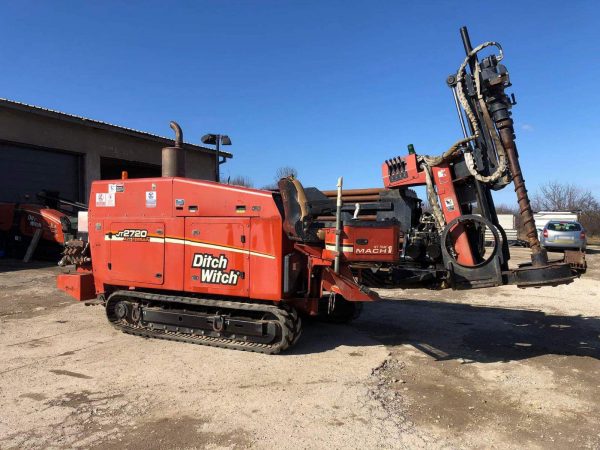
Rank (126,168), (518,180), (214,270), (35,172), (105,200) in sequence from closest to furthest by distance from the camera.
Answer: (518,180), (214,270), (105,200), (35,172), (126,168)

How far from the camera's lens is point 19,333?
6645 millimetres

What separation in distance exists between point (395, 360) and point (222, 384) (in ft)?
7.11

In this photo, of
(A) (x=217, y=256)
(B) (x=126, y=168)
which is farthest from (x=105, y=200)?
(B) (x=126, y=168)

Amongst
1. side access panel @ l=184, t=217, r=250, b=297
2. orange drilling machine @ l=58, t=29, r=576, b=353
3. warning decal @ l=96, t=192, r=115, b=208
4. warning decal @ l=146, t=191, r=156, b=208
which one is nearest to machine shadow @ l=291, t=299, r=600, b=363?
orange drilling machine @ l=58, t=29, r=576, b=353

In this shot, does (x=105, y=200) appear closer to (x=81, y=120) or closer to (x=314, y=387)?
(x=314, y=387)

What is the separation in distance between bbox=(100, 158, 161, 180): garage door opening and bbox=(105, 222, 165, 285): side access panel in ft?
38.8

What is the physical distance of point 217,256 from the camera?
234 inches

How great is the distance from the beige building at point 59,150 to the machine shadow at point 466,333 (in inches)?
464

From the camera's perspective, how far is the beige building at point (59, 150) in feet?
46.6

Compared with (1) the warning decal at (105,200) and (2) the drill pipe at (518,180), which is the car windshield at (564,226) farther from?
(1) the warning decal at (105,200)

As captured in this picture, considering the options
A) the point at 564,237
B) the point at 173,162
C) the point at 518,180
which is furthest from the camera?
the point at 564,237

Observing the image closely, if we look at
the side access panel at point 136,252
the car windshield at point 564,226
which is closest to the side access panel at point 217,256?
the side access panel at point 136,252

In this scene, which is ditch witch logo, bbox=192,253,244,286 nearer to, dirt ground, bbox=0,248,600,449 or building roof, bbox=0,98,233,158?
dirt ground, bbox=0,248,600,449

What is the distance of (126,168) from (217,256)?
1499 cm
